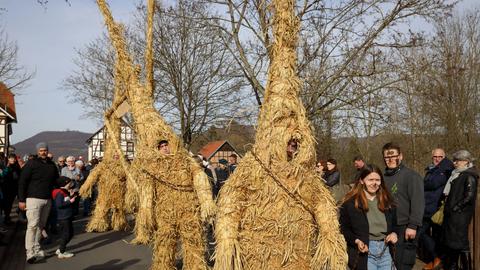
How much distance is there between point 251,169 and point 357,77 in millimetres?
8243

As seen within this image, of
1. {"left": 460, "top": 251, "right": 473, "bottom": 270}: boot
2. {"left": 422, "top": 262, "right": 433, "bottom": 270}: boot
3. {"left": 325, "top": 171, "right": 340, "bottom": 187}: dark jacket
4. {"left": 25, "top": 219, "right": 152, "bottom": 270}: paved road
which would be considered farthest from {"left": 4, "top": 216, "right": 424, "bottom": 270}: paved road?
{"left": 325, "top": 171, "right": 340, "bottom": 187}: dark jacket

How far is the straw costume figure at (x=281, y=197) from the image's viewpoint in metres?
4.34

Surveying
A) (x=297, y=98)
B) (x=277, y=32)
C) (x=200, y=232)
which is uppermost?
(x=277, y=32)

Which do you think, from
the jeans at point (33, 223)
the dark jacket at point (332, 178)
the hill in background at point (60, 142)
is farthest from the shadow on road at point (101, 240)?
the hill in background at point (60, 142)

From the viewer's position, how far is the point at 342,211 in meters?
5.05

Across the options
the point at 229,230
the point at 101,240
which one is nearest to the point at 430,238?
the point at 229,230

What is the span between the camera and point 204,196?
257 inches

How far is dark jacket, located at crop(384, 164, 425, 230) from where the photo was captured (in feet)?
17.6

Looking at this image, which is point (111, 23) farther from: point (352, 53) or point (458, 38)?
point (458, 38)

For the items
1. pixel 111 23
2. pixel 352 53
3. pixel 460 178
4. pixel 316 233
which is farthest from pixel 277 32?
pixel 352 53

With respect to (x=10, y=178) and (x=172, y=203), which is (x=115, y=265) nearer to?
(x=172, y=203)

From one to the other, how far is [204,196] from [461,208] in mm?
3380

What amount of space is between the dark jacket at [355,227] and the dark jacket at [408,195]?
40cm

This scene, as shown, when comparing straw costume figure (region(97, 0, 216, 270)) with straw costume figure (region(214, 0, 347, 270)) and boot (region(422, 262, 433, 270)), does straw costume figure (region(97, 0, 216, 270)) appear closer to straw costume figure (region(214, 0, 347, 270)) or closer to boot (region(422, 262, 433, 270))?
straw costume figure (region(214, 0, 347, 270))
